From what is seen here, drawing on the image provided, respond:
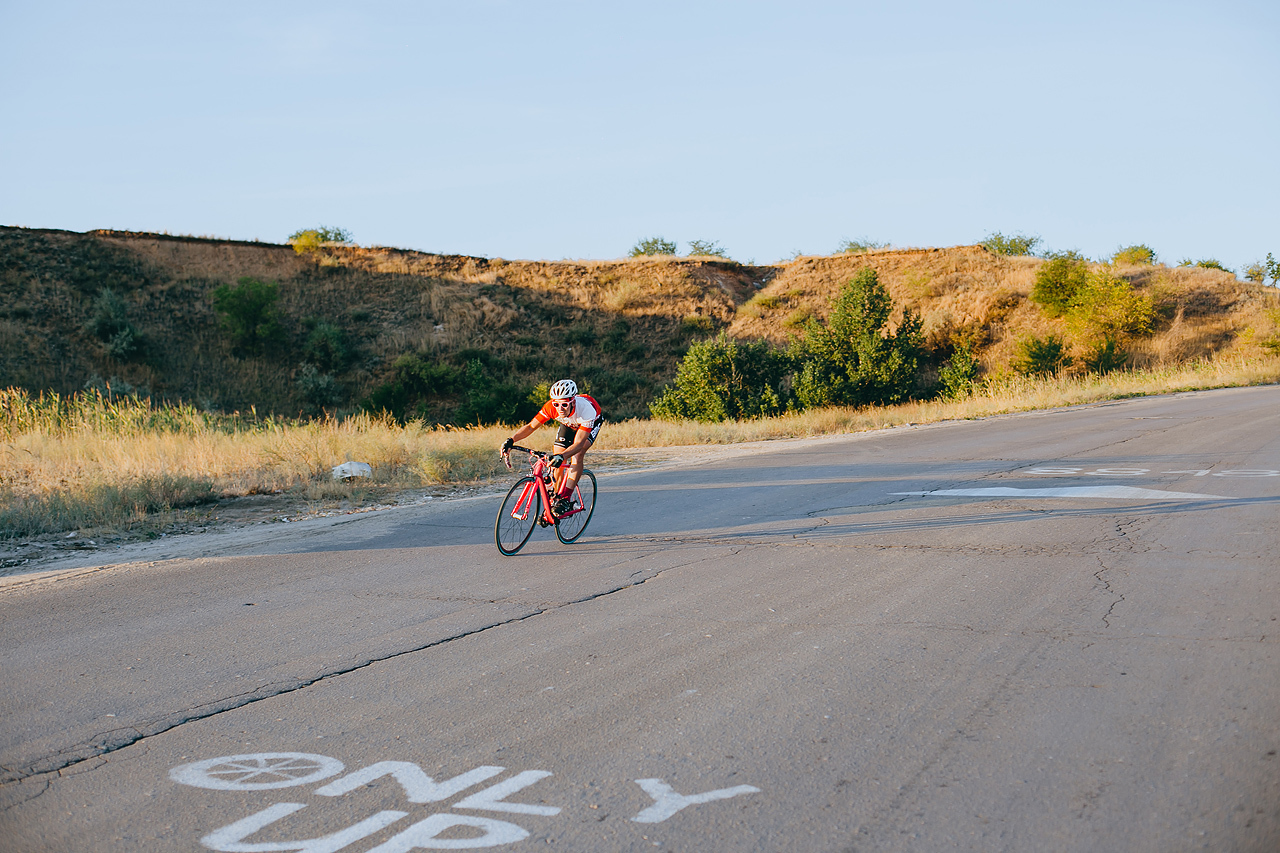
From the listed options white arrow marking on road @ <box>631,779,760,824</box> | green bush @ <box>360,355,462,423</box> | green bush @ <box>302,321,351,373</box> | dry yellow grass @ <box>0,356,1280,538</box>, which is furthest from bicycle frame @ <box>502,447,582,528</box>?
green bush @ <box>302,321,351,373</box>

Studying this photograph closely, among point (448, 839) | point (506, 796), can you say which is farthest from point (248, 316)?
point (448, 839)

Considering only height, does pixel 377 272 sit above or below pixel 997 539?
above

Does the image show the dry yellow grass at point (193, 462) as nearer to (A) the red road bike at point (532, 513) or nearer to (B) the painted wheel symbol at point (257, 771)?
(A) the red road bike at point (532, 513)

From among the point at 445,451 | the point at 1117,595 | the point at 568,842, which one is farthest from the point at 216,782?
the point at 445,451


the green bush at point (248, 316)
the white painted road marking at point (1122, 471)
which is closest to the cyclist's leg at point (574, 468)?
the white painted road marking at point (1122, 471)

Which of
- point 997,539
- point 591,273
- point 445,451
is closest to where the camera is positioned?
point 997,539

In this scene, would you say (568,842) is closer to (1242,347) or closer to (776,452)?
(776,452)

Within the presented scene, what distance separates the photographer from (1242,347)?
39.4 metres

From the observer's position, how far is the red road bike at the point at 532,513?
862 cm

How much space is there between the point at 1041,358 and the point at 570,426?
3374 centimetres

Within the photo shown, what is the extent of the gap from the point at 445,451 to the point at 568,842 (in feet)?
45.8

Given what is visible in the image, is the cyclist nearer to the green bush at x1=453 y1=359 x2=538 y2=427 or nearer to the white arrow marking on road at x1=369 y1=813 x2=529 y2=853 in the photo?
the white arrow marking on road at x1=369 y1=813 x2=529 y2=853

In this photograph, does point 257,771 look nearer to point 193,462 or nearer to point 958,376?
point 193,462

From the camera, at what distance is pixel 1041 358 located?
37688mm
